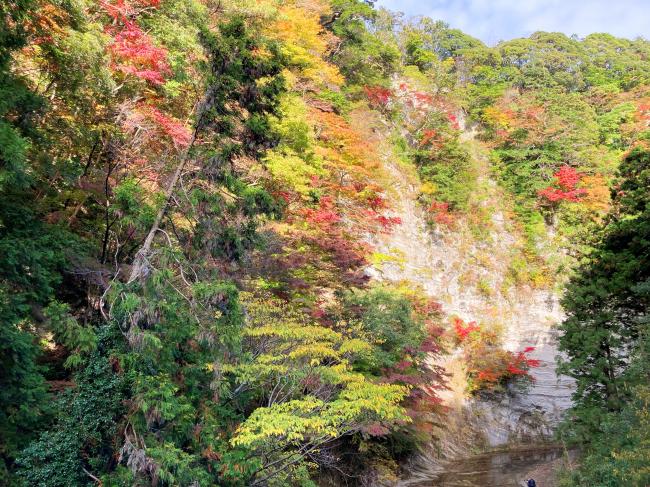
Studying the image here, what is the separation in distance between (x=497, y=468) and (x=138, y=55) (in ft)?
63.9

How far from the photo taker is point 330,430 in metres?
6.86

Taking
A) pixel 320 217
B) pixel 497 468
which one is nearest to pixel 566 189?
pixel 497 468

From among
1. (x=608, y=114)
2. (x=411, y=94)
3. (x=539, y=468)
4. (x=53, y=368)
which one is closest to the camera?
(x=53, y=368)

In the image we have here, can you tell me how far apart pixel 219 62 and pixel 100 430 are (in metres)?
6.92

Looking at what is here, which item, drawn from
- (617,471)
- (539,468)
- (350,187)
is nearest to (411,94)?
(350,187)

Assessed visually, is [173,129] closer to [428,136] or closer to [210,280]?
[210,280]

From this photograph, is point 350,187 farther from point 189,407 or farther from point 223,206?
point 189,407

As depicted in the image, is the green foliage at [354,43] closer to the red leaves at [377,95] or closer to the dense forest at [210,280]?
the red leaves at [377,95]

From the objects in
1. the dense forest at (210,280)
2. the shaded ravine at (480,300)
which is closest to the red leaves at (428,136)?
the shaded ravine at (480,300)

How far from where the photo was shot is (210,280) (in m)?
8.39

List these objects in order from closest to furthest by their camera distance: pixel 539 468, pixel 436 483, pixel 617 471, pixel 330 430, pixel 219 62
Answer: pixel 330 430 < pixel 617 471 < pixel 219 62 < pixel 436 483 < pixel 539 468

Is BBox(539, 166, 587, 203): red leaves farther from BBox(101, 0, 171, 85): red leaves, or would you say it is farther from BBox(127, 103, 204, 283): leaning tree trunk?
BBox(127, 103, 204, 283): leaning tree trunk

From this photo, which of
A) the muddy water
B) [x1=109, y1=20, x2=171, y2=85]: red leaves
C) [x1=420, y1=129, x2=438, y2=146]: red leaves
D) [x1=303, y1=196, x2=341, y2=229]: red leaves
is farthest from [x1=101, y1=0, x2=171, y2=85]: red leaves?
[x1=420, y1=129, x2=438, y2=146]: red leaves

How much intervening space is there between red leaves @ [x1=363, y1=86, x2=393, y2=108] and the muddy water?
2171 centimetres
